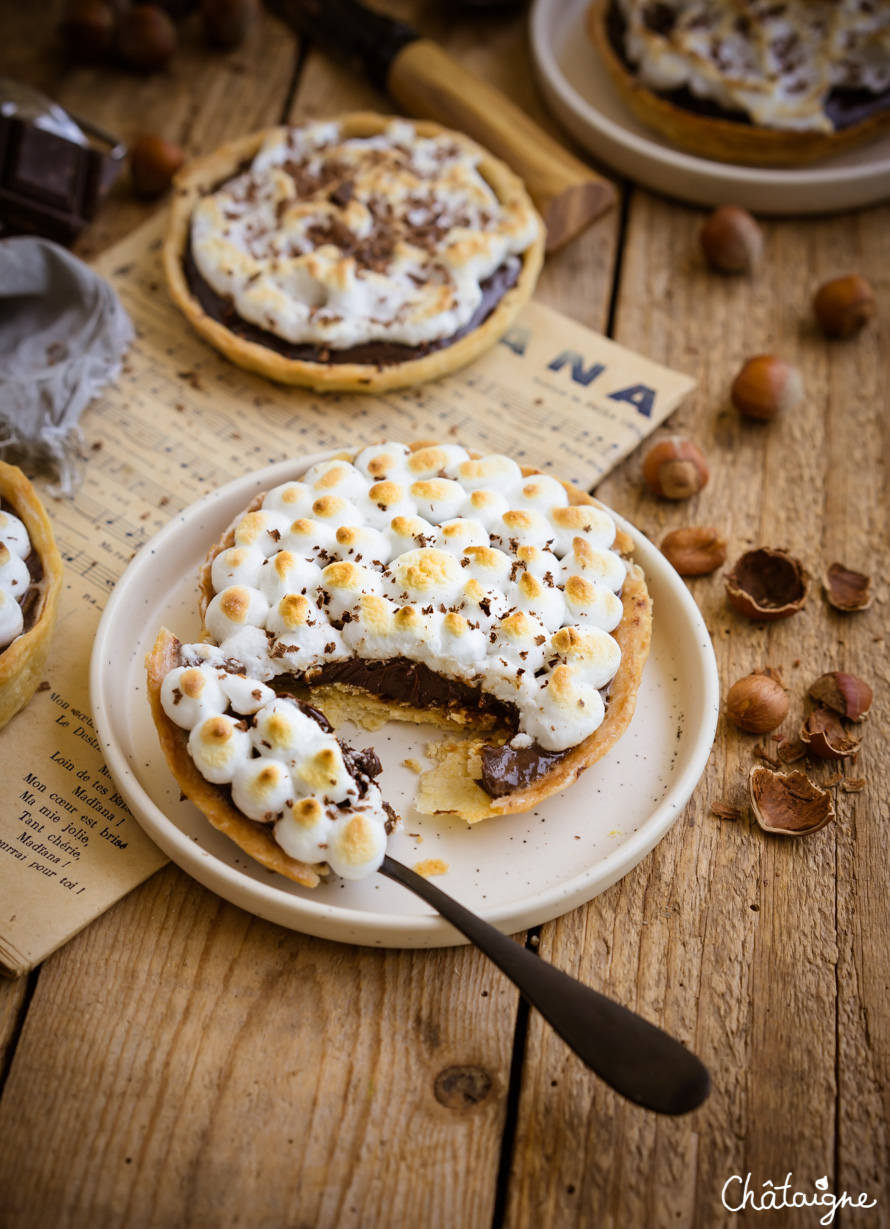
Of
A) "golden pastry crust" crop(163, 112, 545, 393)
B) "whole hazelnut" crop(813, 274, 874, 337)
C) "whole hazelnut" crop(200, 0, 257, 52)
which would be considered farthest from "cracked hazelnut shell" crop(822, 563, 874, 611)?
"whole hazelnut" crop(200, 0, 257, 52)

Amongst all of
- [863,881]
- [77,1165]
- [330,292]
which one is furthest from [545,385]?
[77,1165]

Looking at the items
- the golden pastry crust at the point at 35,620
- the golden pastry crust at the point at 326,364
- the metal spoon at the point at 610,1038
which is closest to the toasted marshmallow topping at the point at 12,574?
the golden pastry crust at the point at 35,620

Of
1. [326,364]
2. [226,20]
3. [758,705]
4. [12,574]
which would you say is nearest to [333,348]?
[326,364]

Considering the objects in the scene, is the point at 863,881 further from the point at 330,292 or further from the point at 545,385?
the point at 330,292

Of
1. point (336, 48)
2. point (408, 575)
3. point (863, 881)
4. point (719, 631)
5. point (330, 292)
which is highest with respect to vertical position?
point (336, 48)

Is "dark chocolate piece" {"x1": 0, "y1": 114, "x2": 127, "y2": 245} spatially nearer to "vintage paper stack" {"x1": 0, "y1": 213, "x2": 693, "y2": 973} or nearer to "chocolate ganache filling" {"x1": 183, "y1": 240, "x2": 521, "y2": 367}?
"vintage paper stack" {"x1": 0, "y1": 213, "x2": 693, "y2": 973}
